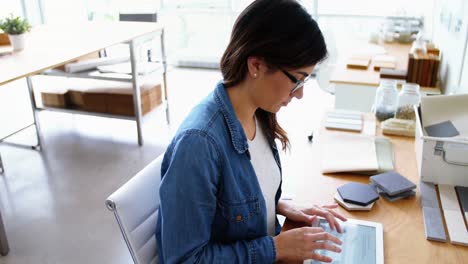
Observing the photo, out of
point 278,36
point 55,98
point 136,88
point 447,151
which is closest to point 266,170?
point 278,36

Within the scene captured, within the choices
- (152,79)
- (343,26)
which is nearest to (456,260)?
(152,79)

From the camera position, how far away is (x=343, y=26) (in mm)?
5078

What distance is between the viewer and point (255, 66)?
1035 millimetres

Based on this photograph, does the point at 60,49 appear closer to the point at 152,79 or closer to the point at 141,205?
the point at 152,79

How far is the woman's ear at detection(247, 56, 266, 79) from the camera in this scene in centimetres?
102

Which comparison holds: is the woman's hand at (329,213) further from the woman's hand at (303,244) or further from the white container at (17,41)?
the white container at (17,41)

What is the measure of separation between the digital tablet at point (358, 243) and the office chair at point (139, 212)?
1.33 ft

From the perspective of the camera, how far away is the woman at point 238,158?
94cm

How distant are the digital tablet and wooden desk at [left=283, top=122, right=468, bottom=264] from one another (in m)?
0.03

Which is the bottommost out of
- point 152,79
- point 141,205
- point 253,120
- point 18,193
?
point 18,193

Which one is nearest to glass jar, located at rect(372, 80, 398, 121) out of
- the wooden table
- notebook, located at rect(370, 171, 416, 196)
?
notebook, located at rect(370, 171, 416, 196)

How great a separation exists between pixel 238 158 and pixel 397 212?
0.55 metres

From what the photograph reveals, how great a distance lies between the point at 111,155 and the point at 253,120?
2325 mm

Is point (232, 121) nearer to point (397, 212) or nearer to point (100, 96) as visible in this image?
point (397, 212)
